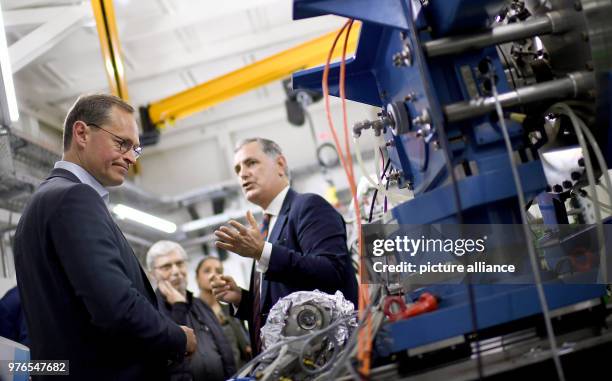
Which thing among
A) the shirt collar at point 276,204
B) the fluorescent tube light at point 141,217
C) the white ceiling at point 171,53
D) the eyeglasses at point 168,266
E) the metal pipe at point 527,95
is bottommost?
the metal pipe at point 527,95

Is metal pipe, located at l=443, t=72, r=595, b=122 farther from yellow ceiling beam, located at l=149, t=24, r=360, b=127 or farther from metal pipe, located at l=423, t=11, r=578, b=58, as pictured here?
yellow ceiling beam, located at l=149, t=24, r=360, b=127

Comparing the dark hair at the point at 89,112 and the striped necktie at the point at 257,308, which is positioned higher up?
the dark hair at the point at 89,112

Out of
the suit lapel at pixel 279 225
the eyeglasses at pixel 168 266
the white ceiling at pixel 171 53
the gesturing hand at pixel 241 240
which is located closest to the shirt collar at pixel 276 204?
the suit lapel at pixel 279 225

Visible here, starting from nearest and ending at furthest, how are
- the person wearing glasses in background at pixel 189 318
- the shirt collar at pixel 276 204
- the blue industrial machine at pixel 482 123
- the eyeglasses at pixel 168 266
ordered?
the blue industrial machine at pixel 482 123
the shirt collar at pixel 276 204
the person wearing glasses in background at pixel 189 318
the eyeglasses at pixel 168 266

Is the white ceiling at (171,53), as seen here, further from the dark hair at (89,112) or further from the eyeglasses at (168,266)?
the dark hair at (89,112)

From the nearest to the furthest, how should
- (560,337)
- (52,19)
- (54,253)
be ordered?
(560,337)
(54,253)
(52,19)

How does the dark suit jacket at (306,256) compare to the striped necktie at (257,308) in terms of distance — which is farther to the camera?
the striped necktie at (257,308)

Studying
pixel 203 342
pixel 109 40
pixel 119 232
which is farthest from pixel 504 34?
pixel 109 40

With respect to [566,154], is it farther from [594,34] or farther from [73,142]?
[73,142]

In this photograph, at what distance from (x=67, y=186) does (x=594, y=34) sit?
1.31 m

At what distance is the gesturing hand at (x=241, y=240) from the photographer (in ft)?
5.85

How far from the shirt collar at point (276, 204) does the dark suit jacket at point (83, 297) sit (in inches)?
34.7

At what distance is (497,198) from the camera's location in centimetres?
114

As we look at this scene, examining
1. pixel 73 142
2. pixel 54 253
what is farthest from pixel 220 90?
pixel 54 253
